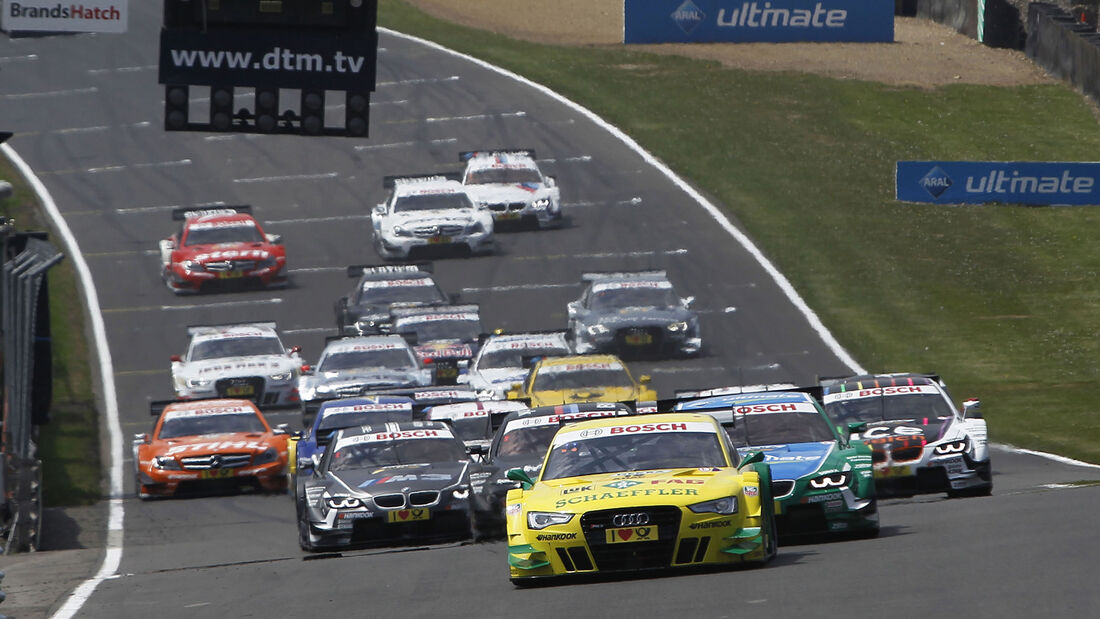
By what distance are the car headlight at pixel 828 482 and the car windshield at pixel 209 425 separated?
1137cm

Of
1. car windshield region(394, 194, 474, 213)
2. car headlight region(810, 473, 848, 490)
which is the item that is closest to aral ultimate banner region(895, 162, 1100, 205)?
car windshield region(394, 194, 474, 213)

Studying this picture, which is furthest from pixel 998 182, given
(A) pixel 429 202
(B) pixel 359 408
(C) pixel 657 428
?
(C) pixel 657 428

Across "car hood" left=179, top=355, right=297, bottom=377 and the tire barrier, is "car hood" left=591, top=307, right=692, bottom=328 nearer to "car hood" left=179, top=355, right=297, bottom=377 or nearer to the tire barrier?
"car hood" left=179, top=355, right=297, bottom=377

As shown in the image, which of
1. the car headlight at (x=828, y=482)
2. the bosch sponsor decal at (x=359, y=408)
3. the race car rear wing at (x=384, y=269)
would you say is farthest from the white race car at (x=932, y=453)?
the race car rear wing at (x=384, y=269)

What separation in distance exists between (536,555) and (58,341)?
78.7 feet

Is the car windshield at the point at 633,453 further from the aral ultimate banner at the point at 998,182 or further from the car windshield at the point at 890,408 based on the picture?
the aral ultimate banner at the point at 998,182

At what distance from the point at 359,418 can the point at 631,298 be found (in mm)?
10556

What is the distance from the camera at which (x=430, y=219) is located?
3675cm

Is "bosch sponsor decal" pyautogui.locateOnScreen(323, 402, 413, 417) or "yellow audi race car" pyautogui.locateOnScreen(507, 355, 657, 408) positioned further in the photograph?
"yellow audi race car" pyautogui.locateOnScreen(507, 355, 657, 408)

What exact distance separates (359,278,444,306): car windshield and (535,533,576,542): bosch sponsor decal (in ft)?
69.0

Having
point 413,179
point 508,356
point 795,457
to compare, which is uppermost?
point 795,457

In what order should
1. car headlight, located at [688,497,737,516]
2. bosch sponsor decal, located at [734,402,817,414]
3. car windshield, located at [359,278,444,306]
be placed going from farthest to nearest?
car windshield, located at [359,278,444,306], bosch sponsor decal, located at [734,402,817,414], car headlight, located at [688,497,737,516]

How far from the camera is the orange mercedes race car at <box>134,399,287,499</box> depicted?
73.8 feet

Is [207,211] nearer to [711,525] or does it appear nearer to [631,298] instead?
[631,298]
